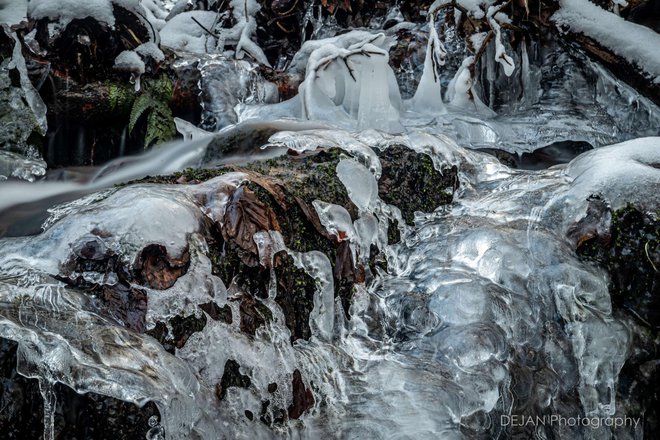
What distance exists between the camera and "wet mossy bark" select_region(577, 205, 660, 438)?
280 centimetres

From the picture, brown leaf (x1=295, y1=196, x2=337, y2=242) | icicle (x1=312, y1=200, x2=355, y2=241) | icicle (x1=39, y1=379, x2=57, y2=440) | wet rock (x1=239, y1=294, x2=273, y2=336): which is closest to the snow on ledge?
icicle (x1=312, y1=200, x2=355, y2=241)

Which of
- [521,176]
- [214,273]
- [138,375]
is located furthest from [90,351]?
[521,176]

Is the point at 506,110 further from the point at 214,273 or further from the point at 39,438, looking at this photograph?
the point at 39,438

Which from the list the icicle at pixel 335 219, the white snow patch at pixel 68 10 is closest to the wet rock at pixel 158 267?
the icicle at pixel 335 219

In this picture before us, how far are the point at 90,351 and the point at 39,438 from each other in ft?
0.91

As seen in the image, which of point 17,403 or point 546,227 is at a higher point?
point 546,227

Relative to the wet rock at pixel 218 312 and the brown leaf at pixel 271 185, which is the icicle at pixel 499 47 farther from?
the wet rock at pixel 218 312

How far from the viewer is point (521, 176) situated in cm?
388

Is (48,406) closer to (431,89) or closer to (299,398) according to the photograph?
(299,398)

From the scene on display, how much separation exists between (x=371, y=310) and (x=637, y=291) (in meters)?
1.27

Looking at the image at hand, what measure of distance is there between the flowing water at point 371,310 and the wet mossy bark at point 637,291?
65 millimetres

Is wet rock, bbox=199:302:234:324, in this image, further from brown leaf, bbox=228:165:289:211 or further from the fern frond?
the fern frond

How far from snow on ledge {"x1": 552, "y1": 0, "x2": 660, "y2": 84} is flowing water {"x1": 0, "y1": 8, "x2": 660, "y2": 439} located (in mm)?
2094

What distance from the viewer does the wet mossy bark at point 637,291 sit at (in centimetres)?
280
